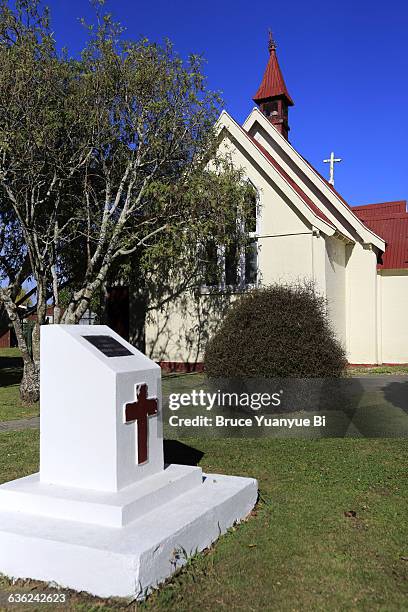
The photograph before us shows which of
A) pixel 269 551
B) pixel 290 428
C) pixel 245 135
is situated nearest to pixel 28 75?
pixel 245 135

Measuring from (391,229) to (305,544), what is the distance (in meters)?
17.4

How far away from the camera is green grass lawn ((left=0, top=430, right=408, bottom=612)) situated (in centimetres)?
355

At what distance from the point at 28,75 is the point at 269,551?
1005cm

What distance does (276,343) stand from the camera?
359 inches

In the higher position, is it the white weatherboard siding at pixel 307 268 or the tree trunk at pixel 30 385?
the white weatherboard siding at pixel 307 268

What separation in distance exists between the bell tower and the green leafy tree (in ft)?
27.9

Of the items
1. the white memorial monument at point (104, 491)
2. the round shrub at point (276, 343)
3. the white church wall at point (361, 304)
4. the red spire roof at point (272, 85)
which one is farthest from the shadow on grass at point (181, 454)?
the red spire roof at point (272, 85)

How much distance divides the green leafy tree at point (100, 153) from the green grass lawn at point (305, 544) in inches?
251

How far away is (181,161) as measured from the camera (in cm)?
1352

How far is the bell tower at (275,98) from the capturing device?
21.4 meters

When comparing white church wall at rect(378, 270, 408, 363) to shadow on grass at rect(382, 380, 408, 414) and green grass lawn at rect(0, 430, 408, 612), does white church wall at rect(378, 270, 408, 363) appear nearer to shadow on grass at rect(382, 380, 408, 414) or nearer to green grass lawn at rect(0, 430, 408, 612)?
shadow on grass at rect(382, 380, 408, 414)

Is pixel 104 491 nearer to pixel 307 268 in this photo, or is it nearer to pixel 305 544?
pixel 305 544

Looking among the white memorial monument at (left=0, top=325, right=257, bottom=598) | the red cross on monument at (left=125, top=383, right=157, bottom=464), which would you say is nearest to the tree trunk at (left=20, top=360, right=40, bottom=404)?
the white memorial monument at (left=0, top=325, right=257, bottom=598)

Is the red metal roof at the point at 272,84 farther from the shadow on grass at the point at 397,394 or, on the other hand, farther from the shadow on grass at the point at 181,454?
the shadow on grass at the point at 181,454
